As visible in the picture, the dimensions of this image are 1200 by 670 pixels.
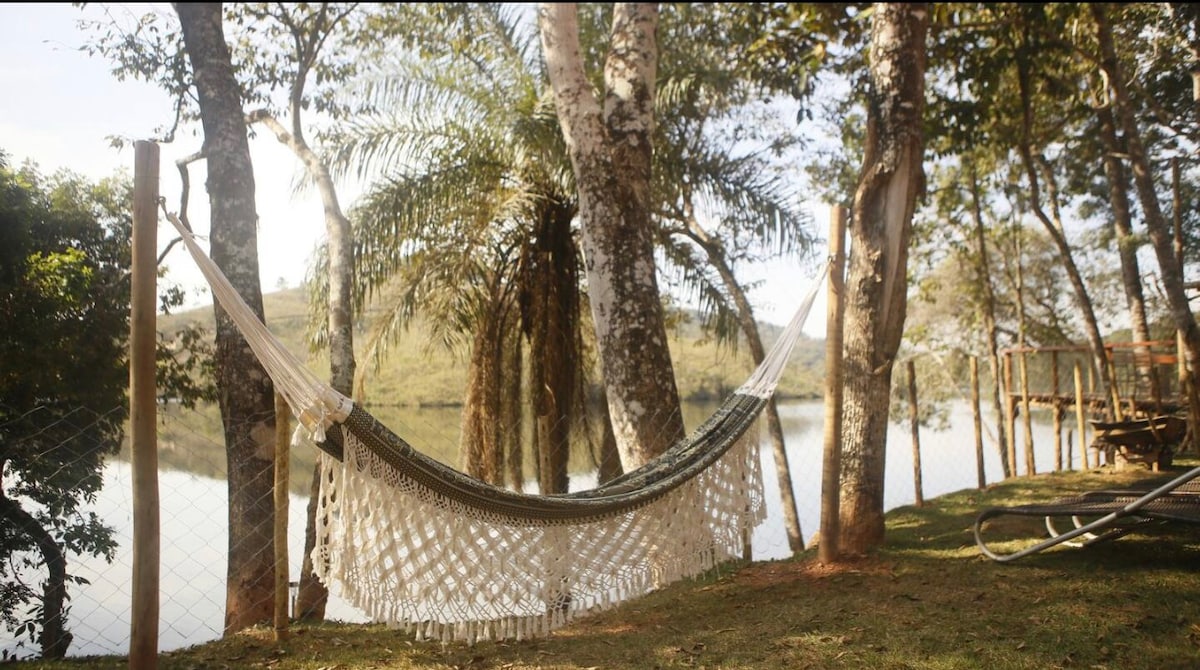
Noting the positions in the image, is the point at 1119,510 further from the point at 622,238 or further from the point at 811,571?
the point at 622,238

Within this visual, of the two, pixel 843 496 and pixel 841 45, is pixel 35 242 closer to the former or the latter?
pixel 843 496

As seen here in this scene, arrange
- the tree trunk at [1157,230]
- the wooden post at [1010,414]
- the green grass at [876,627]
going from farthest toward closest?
the wooden post at [1010,414]
the tree trunk at [1157,230]
the green grass at [876,627]

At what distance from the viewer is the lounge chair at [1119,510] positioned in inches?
88.3

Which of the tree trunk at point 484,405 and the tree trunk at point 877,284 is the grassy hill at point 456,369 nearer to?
the tree trunk at point 484,405

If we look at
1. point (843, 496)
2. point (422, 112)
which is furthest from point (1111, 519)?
point (422, 112)

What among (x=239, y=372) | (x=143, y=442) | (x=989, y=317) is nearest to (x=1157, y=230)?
(x=989, y=317)

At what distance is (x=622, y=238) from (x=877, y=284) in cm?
98

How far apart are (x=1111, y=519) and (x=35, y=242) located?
3455mm

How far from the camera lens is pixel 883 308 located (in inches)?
123

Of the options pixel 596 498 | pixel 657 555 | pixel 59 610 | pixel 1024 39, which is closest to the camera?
pixel 596 498

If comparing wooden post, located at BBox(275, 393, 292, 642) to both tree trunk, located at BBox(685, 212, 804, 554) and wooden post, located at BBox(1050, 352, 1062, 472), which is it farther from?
wooden post, located at BBox(1050, 352, 1062, 472)

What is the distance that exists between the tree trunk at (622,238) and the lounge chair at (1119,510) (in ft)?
4.02

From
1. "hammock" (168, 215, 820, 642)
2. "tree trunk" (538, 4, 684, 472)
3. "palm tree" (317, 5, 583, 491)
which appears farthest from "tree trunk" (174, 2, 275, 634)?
"palm tree" (317, 5, 583, 491)

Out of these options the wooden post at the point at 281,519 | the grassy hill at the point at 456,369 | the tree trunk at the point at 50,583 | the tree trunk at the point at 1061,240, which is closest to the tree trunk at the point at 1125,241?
the tree trunk at the point at 1061,240
